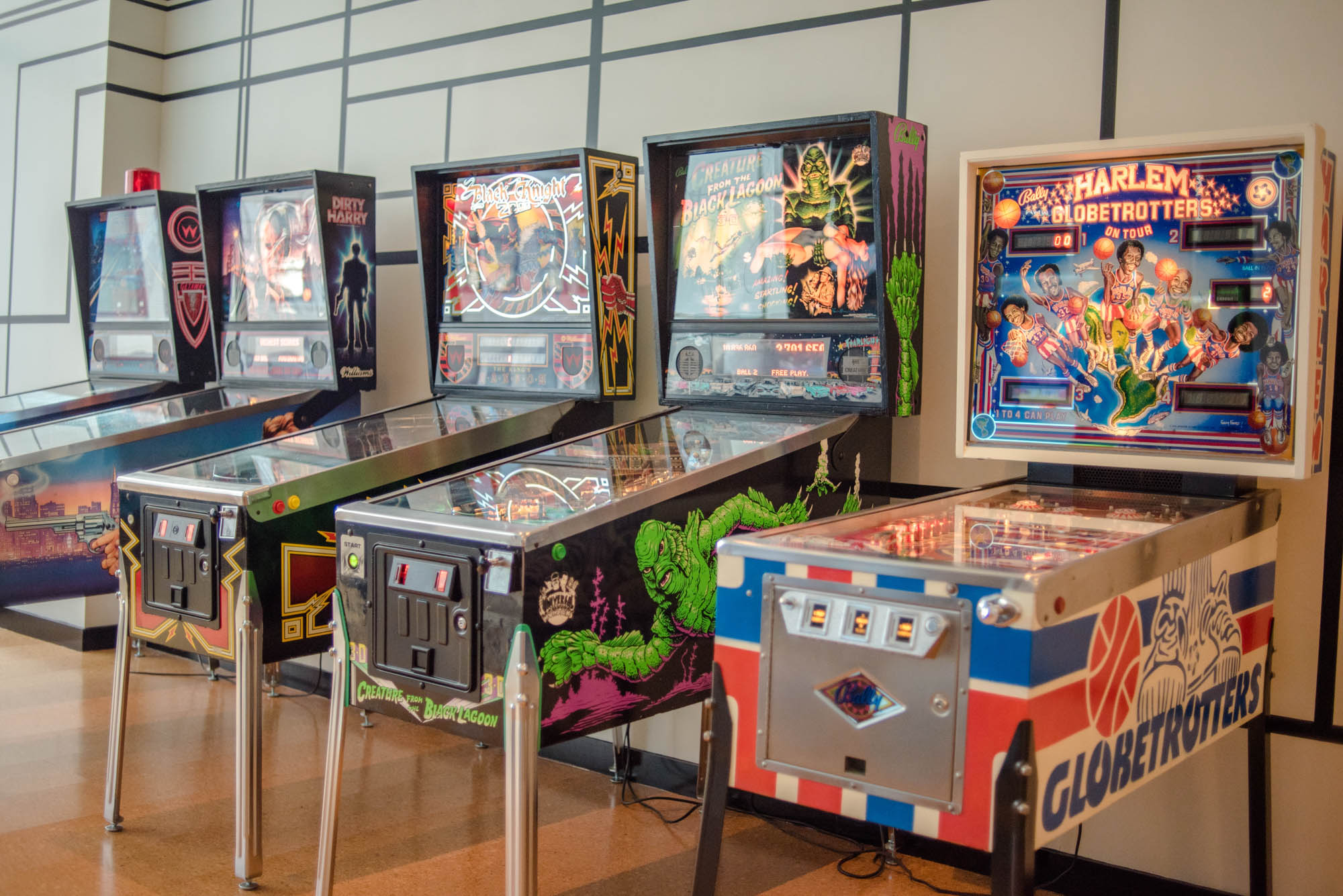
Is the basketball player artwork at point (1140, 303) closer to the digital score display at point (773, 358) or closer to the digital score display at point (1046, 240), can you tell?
the digital score display at point (1046, 240)

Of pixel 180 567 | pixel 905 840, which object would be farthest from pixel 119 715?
pixel 905 840

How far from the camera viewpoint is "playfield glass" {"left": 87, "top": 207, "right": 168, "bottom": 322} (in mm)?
4789

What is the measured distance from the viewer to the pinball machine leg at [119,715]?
122 inches

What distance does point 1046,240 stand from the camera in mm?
2617

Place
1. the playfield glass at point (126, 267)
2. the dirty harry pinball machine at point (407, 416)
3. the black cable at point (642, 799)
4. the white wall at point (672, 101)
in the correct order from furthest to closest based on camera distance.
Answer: the playfield glass at point (126, 267)
the black cable at point (642, 799)
the dirty harry pinball machine at point (407, 416)
the white wall at point (672, 101)

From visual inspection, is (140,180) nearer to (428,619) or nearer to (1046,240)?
(428,619)

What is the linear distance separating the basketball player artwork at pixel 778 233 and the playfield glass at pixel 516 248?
1.20ft

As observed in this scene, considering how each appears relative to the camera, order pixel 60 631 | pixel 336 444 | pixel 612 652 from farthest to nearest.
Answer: pixel 60 631, pixel 336 444, pixel 612 652

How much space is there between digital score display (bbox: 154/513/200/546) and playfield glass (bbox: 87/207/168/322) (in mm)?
1984

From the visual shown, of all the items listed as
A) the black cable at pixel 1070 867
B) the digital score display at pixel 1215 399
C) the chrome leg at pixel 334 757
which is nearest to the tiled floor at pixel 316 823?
the black cable at pixel 1070 867

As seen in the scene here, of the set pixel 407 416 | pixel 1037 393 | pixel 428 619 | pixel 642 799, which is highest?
pixel 1037 393

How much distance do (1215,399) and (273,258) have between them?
3228 mm

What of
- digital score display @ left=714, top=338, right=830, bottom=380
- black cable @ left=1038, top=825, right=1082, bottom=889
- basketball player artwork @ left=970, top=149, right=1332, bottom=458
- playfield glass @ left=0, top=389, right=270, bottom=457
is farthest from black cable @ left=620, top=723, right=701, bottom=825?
playfield glass @ left=0, top=389, right=270, bottom=457

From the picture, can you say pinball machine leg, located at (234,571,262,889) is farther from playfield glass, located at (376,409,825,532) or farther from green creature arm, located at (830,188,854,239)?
green creature arm, located at (830,188,854,239)
